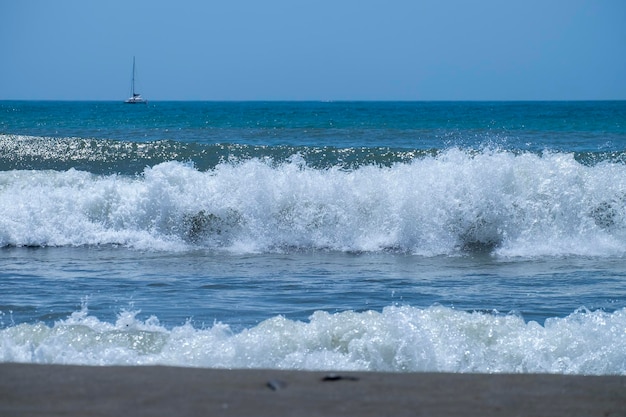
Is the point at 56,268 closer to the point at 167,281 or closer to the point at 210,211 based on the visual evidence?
the point at 167,281

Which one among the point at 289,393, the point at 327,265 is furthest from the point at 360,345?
the point at 327,265

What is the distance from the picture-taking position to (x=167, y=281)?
8.24 m

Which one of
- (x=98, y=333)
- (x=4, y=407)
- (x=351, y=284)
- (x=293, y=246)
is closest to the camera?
(x=4, y=407)

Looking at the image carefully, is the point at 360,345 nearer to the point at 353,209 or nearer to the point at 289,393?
the point at 289,393

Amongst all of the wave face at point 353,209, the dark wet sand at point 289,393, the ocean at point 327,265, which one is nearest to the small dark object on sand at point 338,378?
the dark wet sand at point 289,393

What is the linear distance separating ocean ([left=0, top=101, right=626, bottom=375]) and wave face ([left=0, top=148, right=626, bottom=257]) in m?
0.03

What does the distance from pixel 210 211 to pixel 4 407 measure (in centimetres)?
826

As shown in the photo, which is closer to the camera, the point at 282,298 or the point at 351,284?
the point at 282,298

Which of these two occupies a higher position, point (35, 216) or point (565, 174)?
point (565, 174)

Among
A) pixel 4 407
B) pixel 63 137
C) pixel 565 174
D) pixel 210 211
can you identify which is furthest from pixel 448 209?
pixel 63 137

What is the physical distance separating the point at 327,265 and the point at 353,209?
7.85ft

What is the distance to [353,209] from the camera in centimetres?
1180

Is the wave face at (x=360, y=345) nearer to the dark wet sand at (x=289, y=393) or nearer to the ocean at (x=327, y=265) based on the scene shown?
the ocean at (x=327, y=265)

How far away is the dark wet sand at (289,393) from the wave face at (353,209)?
20.7ft
